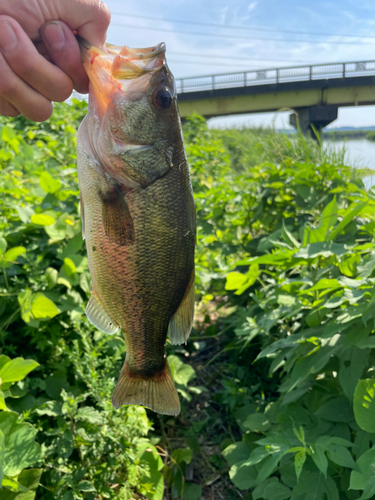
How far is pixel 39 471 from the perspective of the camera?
1.97 meters

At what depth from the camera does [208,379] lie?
11.9 ft

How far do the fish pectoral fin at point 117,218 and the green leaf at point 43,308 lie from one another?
82 centimetres

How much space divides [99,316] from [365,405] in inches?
41.4

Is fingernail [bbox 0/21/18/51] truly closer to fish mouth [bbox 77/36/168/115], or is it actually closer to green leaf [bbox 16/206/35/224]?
fish mouth [bbox 77/36/168/115]

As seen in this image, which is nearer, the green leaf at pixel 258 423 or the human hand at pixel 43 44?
the human hand at pixel 43 44

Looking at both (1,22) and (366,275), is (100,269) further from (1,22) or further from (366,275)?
(366,275)

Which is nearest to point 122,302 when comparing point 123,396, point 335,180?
point 123,396

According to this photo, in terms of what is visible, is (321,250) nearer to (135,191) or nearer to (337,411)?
(337,411)

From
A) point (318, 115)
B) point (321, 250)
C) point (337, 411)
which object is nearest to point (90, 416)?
point (337, 411)

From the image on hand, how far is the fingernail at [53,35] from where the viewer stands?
140 centimetres

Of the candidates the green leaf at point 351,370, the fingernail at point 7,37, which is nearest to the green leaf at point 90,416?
the green leaf at point 351,370

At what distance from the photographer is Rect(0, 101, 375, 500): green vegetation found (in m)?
1.72

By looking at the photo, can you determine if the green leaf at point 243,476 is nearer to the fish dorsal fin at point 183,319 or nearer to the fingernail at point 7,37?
the fish dorsal fin at point 183,319

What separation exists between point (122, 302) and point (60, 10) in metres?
1.06
